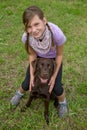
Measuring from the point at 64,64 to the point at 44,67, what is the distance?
1560 millimetres

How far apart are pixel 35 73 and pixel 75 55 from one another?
5.44ft

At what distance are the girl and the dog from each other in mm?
54

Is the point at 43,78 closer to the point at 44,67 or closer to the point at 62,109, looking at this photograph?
the point at 44,67

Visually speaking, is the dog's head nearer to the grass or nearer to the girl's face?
the girl's face

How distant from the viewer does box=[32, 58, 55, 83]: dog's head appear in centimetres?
304

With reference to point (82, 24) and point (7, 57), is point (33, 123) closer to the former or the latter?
point (7, 57)

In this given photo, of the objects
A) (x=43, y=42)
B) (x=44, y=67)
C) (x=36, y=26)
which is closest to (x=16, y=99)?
(x=44, y=67)

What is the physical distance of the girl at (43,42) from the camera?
285 centimetres

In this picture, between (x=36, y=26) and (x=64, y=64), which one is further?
(x=64, y=64)

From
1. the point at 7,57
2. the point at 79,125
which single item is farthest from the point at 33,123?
the point at 7,57

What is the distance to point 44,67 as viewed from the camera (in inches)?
120

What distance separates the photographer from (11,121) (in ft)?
11.3

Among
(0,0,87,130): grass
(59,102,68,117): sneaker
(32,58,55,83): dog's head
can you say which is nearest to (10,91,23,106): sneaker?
(0,0,87,130): grass

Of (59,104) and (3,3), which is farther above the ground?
(3,3)
